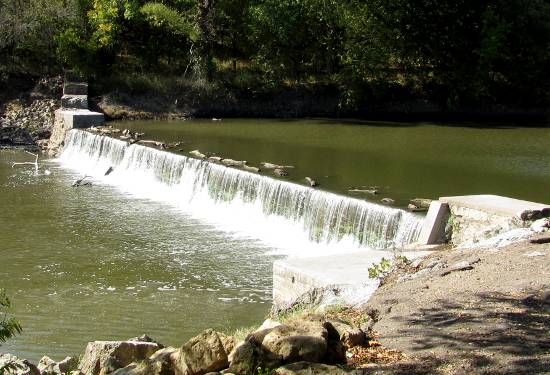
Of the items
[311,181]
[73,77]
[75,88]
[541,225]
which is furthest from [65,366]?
[73,77]

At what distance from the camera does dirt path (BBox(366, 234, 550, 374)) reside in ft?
16.5

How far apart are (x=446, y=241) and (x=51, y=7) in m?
24.2

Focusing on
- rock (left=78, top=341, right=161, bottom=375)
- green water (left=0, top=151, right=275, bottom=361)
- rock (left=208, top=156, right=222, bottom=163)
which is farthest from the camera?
rock (left=208, top=156, right=222, bottom=163)

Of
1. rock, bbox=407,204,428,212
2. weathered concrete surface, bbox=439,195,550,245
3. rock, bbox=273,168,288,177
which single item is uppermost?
weathered concrete surface, bbox=439,195,550,245

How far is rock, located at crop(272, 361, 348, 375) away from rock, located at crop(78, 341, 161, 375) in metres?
2.13

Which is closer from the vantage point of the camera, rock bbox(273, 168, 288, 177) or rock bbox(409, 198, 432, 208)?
rock bbox(409, 198, 432, 208)

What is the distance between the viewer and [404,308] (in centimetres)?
647

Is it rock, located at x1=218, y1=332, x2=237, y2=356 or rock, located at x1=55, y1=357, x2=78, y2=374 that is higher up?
rock, located at x1=218, y1=332, x2=237, y2=356

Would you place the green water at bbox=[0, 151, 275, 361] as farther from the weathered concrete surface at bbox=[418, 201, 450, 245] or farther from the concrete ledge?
the concrete ledge

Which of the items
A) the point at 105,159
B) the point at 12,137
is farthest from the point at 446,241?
the point at 12,137

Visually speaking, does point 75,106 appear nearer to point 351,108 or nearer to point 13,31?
point 13,31

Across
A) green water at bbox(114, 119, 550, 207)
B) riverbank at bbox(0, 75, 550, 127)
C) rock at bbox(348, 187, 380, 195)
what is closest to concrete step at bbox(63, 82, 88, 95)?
riverbank at bbox(0, 75, 550, 127)

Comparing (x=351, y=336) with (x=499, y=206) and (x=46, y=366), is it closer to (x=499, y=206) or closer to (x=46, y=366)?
(x=46, y=366)

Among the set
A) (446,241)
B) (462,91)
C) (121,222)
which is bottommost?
(121,222)
